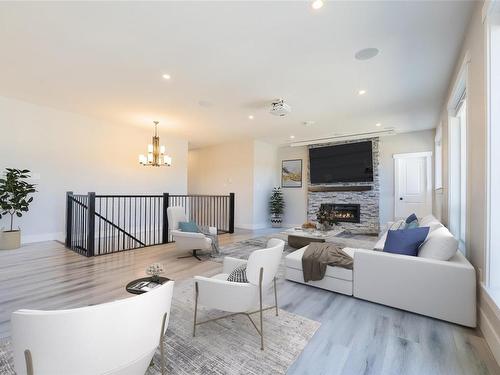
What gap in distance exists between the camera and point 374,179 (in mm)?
7191

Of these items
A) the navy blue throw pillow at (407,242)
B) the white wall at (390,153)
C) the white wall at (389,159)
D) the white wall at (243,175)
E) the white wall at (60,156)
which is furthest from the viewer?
the white wall at (243,175)

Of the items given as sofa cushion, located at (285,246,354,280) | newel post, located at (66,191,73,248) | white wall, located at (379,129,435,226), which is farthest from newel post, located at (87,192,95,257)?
white wall, located at (379,129,435,226)

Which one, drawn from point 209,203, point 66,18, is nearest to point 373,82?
point 66,18

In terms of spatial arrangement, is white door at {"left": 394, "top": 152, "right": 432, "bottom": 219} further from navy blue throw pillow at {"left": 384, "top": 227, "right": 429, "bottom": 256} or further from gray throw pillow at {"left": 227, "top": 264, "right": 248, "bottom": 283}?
gray throw pillow at {"left": 227, "top": 264, "right": 248, "bottom": 283}

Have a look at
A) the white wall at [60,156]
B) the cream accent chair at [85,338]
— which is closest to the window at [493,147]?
the cream accent chair at [85,338]

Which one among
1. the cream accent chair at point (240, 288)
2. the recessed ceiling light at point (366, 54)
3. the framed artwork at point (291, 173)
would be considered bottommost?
the cream accent chair at point (240, 288)

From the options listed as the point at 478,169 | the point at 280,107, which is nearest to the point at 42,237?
the point at 280,107

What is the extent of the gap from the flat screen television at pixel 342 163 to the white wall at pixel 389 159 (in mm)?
367

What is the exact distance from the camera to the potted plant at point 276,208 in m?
8.34

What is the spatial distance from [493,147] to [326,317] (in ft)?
6.75

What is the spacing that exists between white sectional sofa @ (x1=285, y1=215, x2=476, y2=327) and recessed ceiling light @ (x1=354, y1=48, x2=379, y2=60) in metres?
2.31

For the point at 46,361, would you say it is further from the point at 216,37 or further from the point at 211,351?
the point at 216,37

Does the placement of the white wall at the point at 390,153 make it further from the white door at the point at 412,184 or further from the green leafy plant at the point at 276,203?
the green leafy plant at the point at 276,203

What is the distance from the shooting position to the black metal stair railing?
4668 mm
